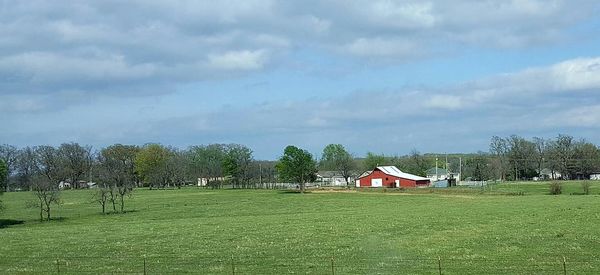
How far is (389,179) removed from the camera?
16400 centimetres

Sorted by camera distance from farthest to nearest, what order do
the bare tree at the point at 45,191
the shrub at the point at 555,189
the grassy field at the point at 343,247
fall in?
the shrub at the point at 555,189 → the bare tree at the point at 45,191 → the grassy field at the point at 343,247

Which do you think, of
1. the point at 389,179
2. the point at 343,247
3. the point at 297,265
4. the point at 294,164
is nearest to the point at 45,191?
the point at 343,247

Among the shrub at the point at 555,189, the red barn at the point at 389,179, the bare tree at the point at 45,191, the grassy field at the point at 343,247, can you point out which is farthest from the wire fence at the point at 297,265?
the red barn at the point at 389,179

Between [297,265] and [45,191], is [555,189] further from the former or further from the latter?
[297,265]

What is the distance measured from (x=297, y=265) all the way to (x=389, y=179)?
137 m

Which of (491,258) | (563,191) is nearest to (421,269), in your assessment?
(491,258)

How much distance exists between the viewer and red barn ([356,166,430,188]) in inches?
6378

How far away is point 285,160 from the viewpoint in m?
156

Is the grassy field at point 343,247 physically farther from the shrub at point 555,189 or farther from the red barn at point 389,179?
the red barn at point 389,179

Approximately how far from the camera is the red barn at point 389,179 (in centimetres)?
16200

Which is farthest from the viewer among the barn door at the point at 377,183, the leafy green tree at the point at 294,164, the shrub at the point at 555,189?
the barn door at the point at 377,183

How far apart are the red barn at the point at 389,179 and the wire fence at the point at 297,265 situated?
130000 millimetres

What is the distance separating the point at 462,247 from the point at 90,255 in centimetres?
2001

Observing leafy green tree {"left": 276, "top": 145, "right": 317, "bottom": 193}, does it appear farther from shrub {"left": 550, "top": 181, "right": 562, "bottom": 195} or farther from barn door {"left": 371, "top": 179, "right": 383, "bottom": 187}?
shrub {"left": 550, "top": 181, "right": 562, "bottom": 195}
